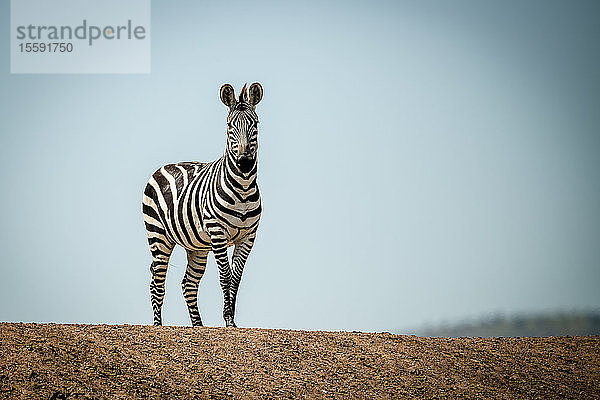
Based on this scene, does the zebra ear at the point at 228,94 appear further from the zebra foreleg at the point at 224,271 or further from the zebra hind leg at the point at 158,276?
the zebra hind leg at the point at 158,276

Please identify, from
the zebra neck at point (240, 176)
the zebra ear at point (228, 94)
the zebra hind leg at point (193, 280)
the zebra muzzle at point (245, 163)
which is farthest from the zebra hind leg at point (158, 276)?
the zebra ear at point (228, 94)

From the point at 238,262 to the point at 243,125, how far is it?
87.8 inches

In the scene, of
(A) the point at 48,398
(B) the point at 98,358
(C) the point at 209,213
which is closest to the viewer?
(A) the point at 48,398

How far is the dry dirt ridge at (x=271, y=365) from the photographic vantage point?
9914 mm

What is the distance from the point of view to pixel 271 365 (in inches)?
426

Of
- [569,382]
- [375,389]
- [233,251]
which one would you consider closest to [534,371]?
[569,382]

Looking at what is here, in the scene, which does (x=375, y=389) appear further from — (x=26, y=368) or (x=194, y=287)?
(x=194, y=287)

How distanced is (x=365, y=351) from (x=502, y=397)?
197 cm

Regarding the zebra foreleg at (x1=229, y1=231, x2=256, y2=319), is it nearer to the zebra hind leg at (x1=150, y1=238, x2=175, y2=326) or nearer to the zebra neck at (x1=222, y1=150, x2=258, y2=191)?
the zebra neck at (x1=222, y1=150, x2=258, y2=191)

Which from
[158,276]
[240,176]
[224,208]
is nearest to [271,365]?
[224,208]

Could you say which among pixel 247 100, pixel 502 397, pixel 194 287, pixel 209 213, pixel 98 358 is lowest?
pixel 502 397

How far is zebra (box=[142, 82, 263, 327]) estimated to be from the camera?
1339 centimetres

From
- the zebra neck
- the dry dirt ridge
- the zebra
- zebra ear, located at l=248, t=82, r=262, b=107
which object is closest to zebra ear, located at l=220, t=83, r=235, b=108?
the zebra

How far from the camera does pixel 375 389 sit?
34.4ft
